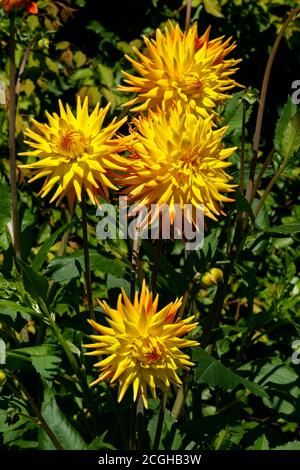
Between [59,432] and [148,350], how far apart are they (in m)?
0.51

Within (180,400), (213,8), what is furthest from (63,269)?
(213,8)

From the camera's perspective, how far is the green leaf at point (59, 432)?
5.39 feet

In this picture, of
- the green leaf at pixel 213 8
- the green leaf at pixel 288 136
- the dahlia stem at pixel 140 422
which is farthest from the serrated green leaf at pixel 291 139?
the green leaf at pixel 213 8

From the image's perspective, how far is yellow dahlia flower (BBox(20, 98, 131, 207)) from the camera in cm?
133

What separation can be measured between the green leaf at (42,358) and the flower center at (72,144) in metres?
0.46

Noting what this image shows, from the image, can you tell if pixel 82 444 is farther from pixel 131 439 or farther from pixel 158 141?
pixel 158 141

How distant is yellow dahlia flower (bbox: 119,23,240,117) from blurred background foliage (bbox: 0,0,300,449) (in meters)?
0.11

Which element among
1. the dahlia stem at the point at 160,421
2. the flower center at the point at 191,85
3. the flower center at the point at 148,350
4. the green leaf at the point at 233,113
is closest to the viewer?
the flower center at the point at 148,350

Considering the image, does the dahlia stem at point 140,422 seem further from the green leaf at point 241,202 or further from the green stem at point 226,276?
the green leaf at point 241,202

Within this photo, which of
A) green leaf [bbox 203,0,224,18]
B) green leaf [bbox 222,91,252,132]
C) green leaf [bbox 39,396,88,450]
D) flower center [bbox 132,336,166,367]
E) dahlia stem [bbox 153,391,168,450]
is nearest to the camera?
flower center [bbox 132,336,166,367]

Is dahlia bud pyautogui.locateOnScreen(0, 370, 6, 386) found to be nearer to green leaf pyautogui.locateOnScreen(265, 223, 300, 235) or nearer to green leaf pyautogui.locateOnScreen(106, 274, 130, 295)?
green leaf pyautogui.locateOnScreen(106, 274, 130, 295)

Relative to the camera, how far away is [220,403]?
191 cm

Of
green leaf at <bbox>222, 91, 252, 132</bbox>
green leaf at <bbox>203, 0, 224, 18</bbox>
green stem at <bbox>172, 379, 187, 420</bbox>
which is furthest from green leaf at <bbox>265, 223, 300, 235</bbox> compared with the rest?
green leaf at <bbox>203, 0, 224, 18</bbox>

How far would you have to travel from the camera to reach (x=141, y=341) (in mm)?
1277
